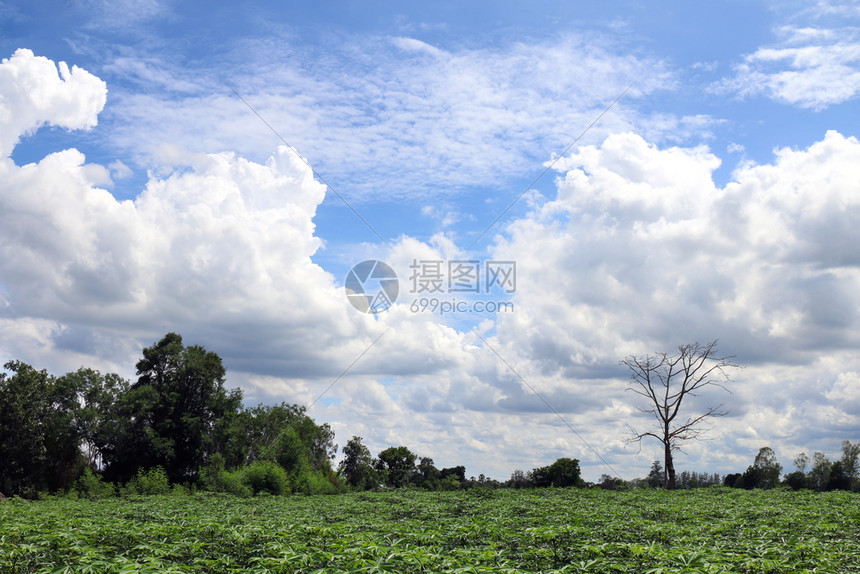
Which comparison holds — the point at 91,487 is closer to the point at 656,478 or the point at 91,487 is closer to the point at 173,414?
the point at 173,414

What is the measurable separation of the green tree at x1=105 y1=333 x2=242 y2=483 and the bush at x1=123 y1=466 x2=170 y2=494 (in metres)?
3.90

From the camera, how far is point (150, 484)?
4325cm

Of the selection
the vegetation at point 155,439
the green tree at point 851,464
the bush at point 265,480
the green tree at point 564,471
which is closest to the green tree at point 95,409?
the vegetation at point 155,439

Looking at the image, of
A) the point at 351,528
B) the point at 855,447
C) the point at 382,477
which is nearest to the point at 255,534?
the point at 351,528

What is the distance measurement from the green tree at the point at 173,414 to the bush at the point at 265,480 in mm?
9219

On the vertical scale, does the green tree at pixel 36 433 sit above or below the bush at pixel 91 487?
above

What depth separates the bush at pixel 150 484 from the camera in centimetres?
4259

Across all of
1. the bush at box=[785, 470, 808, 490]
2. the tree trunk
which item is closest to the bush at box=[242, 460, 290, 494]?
the tree trunk

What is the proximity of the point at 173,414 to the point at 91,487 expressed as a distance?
27.8 ft

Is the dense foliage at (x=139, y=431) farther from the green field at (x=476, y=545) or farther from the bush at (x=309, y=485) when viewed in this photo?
the green field at (x=476, y=545)

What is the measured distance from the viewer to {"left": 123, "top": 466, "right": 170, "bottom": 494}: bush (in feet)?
140

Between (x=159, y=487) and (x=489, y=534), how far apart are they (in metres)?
40.0

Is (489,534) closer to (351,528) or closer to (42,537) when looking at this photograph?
(351,528)

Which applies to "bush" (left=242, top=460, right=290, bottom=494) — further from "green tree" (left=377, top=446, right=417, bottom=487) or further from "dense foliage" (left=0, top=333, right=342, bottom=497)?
"green tree" (left=377, top=446, right=417, bottom=487)
